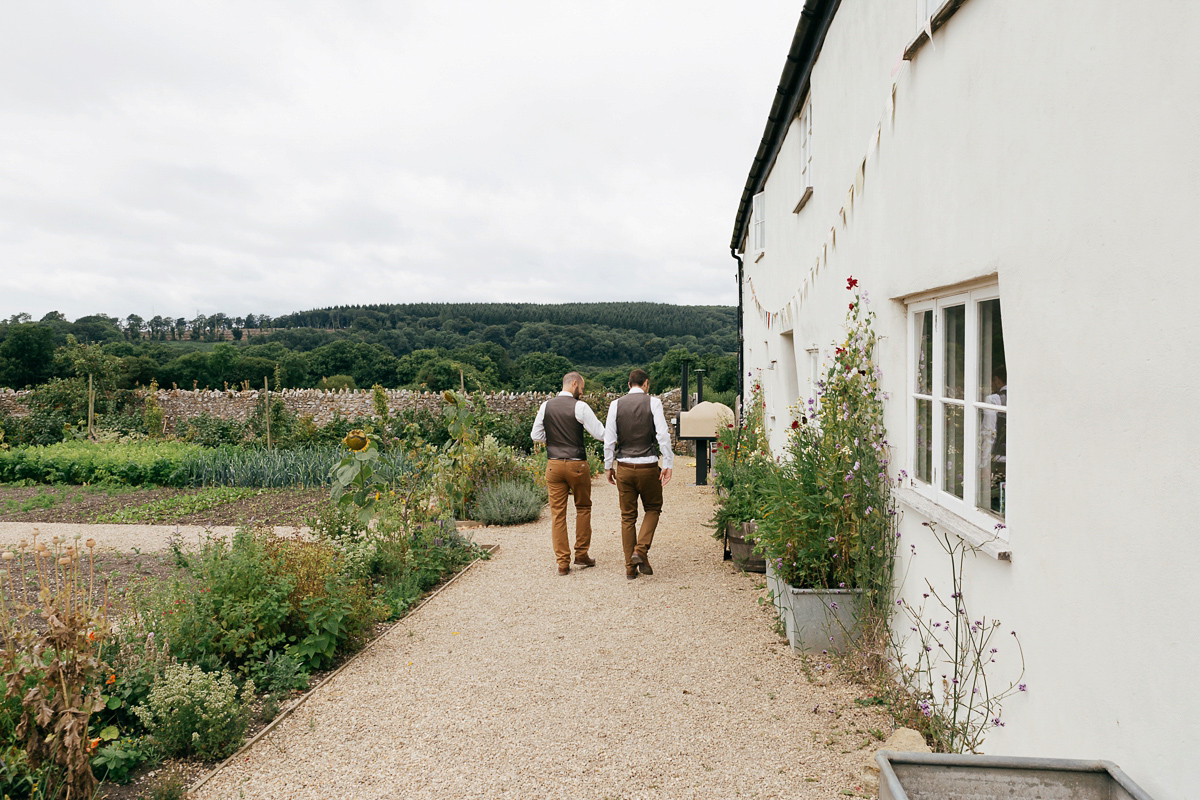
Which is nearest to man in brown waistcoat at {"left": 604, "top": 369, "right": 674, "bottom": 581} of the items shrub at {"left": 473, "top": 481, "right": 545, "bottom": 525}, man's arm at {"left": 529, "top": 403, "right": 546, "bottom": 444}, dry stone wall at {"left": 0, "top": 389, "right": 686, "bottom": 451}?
man's arm at {"left": 529, "top": 403, "right": 546, "bottom": 444}

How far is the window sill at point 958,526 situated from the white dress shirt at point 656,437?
272 cm

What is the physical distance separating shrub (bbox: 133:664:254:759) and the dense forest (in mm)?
25646

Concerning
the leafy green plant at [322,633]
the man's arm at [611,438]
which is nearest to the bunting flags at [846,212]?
the man's arm at [611,438]

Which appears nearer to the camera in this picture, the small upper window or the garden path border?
the garden path border

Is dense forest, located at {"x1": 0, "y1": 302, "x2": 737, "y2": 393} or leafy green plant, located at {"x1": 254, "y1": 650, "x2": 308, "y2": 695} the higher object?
dense forest, located at {"x1": 0, "y1": 302, "x2": 737, "y2": 393}

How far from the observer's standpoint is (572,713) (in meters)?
3.89

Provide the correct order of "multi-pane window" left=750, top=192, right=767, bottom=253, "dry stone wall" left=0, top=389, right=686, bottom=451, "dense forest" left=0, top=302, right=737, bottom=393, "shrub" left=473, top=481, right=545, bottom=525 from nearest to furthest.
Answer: "shrub" left=473, top=481, right=545, bottom=525
"multi-pane window" left=750, top=192, right=767, bottom=253
"dry stone wall" left=0, top=389, right=686, bottom=451
"dense forest" left=0, top=302, right=737, bottom=393

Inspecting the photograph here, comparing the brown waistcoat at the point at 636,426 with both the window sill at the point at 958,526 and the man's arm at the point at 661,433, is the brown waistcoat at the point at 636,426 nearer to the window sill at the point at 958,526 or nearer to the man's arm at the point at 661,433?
the man's arm at the point at 661,433

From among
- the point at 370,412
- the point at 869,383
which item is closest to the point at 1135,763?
the point at 869,383

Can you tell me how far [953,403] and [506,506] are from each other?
269 inches

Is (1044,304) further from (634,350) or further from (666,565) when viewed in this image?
(634,350)

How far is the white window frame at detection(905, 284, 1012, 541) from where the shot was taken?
3.03 meters

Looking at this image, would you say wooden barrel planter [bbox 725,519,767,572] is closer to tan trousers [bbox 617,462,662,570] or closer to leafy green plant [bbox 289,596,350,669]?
tan trousers [bbox 617,462,662,570]

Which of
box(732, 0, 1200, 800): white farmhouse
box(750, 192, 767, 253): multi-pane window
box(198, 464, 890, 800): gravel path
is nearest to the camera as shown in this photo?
box(732, 0, 1200, 800): white farmhouse
